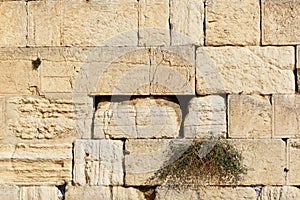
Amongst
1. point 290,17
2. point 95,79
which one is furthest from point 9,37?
point 290,17

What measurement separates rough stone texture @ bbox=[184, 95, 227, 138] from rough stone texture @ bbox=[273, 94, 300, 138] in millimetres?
552

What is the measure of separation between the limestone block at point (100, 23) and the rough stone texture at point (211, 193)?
63.9 inches

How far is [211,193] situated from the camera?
6535 mm

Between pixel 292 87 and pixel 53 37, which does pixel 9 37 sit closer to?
pixel 53 37

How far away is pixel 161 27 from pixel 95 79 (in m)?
0.89

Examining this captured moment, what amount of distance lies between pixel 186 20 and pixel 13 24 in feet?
6.11

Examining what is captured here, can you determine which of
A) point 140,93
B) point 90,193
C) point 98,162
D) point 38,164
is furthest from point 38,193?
point 140,93

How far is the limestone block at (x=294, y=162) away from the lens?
21.3 ft

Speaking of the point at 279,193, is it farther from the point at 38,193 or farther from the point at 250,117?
the point at 38,193

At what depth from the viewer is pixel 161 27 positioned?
6637mm

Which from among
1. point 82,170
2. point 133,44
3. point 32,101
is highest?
point 133,44

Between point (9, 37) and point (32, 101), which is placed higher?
point (9, 37)

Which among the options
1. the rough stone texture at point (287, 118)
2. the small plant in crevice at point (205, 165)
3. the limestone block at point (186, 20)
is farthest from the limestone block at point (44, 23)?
the rough stone texture at point (287, 118)

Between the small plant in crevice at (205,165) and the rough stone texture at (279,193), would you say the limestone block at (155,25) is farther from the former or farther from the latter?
the rough stone texture at (279,193)
